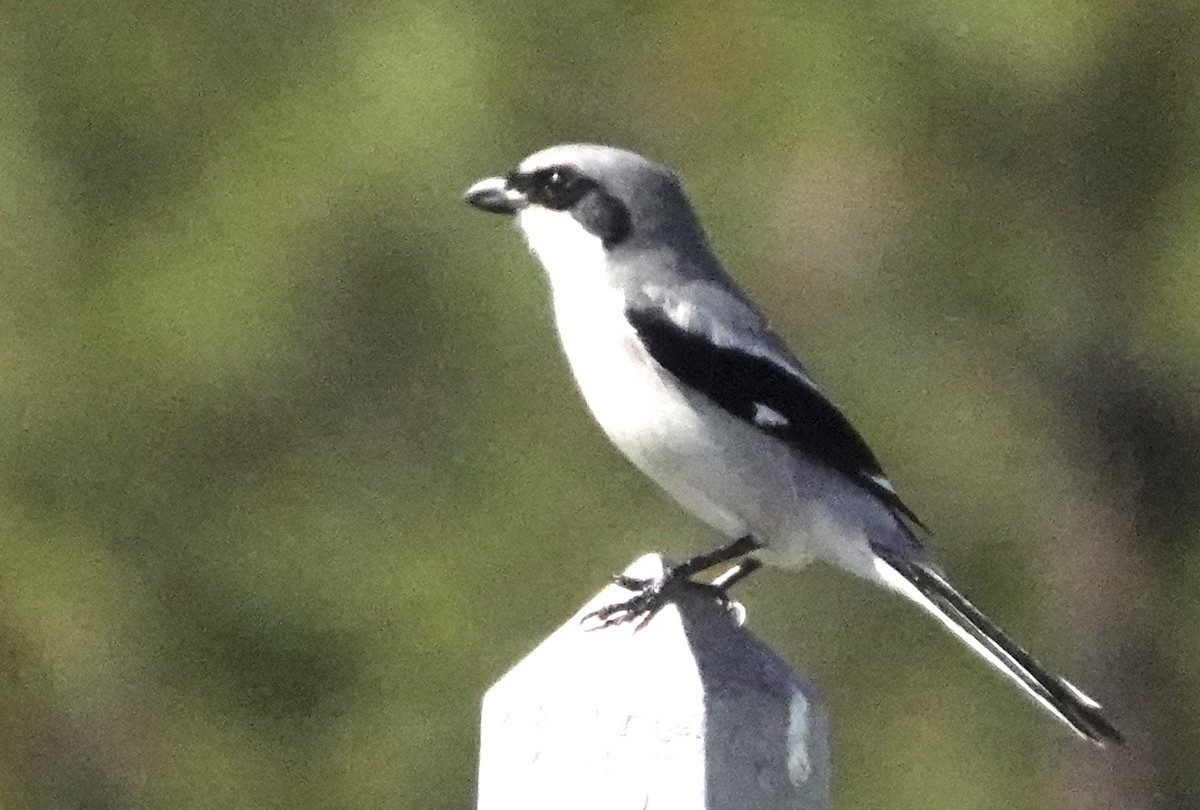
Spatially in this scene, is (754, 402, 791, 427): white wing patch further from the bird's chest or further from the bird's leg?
the bird's leg

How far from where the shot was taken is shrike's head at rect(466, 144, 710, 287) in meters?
2.98

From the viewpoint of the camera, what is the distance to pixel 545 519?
17.4 ft

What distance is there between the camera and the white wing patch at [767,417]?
2770 millimetres

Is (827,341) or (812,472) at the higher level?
(812,472)

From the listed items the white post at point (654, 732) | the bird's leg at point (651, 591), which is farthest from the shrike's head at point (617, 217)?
the white post at point (654, 732)

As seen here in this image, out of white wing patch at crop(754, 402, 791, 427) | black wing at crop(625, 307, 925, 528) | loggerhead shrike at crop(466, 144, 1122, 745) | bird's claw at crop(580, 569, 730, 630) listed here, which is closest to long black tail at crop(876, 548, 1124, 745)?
loggerhead shrike at crop(466, 144, 1122, 745)

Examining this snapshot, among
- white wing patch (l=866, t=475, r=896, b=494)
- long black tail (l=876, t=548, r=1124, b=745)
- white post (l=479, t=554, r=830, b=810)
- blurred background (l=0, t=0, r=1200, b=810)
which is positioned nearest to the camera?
white post (l=479, t=554, r=830, b=810)

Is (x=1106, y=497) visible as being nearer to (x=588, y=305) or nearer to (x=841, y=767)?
(x=841, y=767)

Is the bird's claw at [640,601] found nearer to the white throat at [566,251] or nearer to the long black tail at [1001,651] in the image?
the long black tail at [1001,651]

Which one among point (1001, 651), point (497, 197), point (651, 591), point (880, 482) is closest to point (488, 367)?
point (497, 197)

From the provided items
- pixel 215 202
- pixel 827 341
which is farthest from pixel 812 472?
pixel 215 202

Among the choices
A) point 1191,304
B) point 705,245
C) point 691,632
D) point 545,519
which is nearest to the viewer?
point 691,632

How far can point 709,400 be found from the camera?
276 centimetres

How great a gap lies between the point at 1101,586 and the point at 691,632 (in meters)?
3.57
